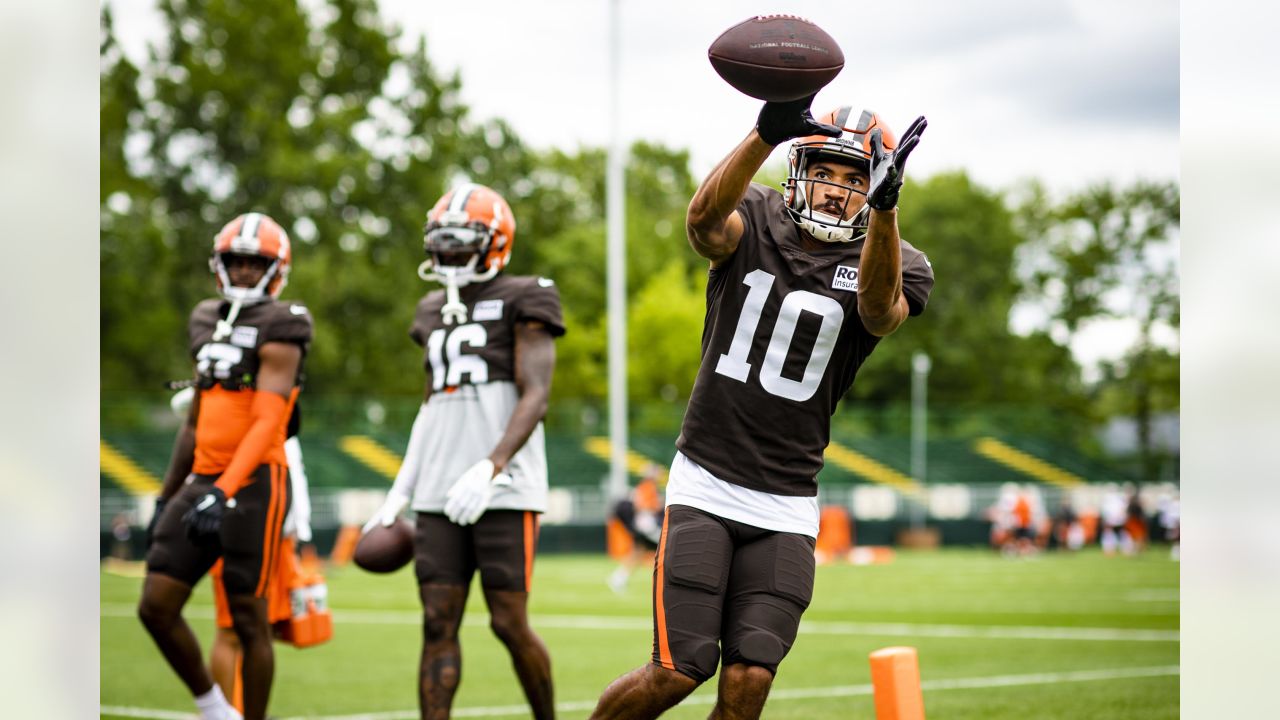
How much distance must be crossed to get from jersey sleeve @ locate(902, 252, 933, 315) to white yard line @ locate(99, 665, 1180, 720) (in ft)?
11.8

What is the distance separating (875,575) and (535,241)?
28.1 meters

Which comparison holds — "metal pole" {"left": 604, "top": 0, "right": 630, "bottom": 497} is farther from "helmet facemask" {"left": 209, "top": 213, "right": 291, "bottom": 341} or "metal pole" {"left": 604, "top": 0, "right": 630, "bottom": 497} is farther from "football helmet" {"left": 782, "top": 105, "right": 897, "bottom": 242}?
"football helmet" {"left": 782, "top": 105, "right": 897, "bottom": 242}

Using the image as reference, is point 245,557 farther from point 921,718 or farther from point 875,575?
point 875,575

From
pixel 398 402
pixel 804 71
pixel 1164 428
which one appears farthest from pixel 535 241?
pixel 804 71

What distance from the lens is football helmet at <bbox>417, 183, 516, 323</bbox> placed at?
575 cm

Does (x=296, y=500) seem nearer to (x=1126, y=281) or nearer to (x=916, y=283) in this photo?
(x=916, y=283)

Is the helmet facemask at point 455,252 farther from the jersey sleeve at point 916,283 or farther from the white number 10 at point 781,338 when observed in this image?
the jersey sleeve at point 916,283

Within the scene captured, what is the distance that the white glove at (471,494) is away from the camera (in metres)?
5.26

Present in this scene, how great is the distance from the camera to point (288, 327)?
5.94 metres

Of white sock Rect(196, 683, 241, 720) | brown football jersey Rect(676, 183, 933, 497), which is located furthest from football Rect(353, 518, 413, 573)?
brown football jersey Rect(676, 183, 933, 497)

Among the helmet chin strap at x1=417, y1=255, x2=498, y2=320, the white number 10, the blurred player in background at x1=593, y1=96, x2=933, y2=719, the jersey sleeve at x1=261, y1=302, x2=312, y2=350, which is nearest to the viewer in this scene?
the blurred player in background at x1=593, y1=96, x2=933, y2=719

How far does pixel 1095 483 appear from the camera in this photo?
45.2 metres

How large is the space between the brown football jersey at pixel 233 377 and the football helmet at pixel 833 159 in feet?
8.53

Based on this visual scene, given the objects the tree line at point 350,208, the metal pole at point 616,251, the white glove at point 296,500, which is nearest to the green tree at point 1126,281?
the tree line at point 350,208
